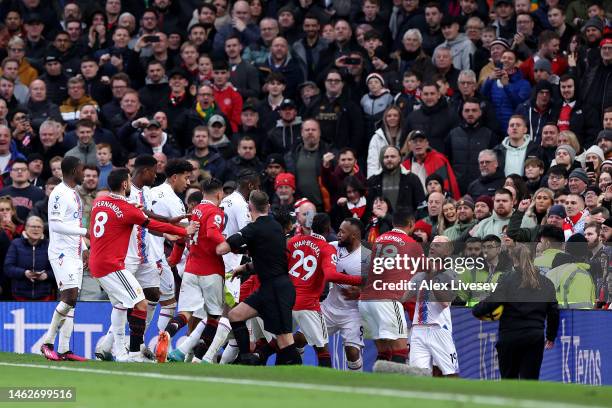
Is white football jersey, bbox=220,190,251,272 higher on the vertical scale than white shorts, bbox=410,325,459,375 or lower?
higher

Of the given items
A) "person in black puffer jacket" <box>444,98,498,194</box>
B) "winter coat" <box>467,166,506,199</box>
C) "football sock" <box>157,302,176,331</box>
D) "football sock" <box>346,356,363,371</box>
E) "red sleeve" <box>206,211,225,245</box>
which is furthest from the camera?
"person in black puffer jacket" <box>444,98,498,194</box>

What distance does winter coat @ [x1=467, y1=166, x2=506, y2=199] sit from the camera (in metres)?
19.9

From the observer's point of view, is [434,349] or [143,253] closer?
[434,349]

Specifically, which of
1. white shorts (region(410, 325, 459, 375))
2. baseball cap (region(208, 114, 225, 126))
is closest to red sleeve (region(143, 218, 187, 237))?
white shorts (region(410, 325, 459, 375))

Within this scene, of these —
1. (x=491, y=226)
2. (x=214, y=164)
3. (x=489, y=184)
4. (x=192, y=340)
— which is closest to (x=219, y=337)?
(x=192, y=340)

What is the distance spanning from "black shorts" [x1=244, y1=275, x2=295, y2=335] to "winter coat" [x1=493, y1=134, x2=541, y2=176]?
570 centimetres

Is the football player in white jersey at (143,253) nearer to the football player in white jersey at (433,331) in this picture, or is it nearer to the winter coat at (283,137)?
the football player in white jersey at (433,331)

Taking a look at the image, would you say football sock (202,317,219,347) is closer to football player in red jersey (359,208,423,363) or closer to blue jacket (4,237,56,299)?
football player in red jersey (359,208,423,363)

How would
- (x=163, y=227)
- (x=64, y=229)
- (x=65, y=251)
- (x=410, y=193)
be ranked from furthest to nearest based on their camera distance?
(x=410, y=193) → (x=65, y=251) → (x=64, y=229) → (x=163, y=227)

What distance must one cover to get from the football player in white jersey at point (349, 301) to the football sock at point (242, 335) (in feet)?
4.93

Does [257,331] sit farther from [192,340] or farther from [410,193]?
[410,193]

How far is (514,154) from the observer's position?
797 inches

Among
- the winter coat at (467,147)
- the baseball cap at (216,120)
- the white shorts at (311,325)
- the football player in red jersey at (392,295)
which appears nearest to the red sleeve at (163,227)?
the white shorts at (311,325)

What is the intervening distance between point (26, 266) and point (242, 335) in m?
5.31
